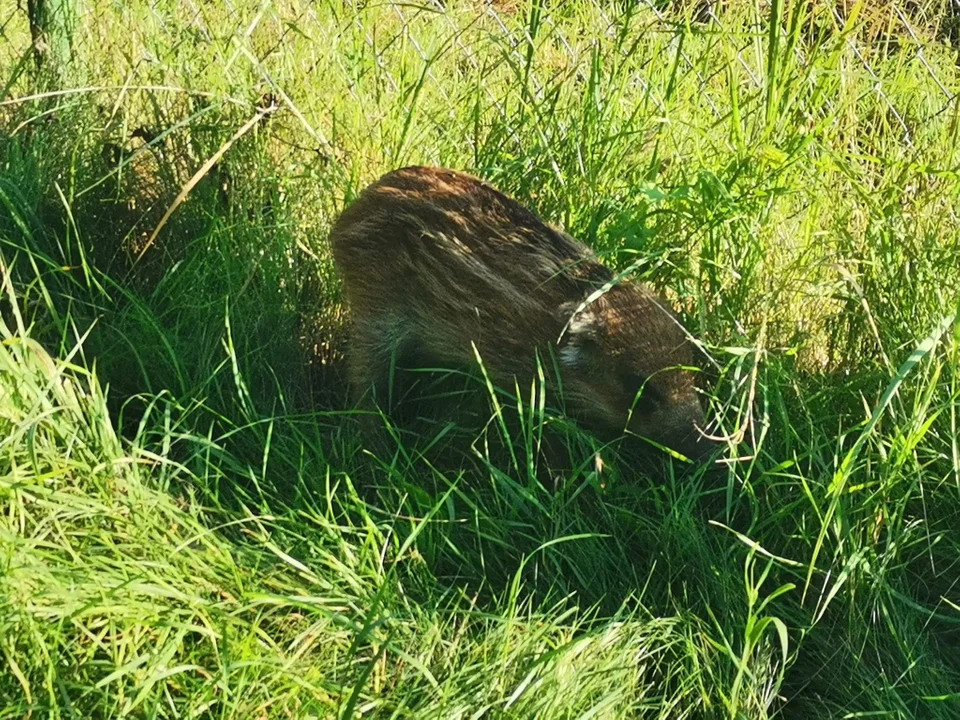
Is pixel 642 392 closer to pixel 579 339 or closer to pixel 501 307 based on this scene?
pixel 579 339

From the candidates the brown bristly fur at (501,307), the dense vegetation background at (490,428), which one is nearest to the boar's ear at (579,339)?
the brown bristly fur at (501,307)

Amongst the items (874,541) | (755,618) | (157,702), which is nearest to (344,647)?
(157,702)

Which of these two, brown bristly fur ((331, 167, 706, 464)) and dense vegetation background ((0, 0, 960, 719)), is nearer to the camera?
dense vegetation background ((0, 0, 960, 719))

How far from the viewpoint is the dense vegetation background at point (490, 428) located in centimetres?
280

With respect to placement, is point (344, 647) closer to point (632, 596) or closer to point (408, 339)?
point (632, 596)

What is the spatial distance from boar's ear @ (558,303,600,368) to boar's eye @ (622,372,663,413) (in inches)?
5.3

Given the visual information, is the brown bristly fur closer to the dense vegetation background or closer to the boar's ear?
the boar's ear

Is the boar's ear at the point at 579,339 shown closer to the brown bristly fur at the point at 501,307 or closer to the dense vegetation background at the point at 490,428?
Result: the brown bristly fur at the point at 501,307

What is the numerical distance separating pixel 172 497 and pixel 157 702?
2.61ft

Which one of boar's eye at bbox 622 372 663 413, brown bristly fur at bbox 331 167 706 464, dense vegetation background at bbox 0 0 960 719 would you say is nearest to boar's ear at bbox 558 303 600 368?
brown bristly fur at bbox 331 167 706 464

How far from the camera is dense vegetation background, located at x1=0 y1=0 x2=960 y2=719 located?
2.80m

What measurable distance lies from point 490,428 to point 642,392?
0.50 m

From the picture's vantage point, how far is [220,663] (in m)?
2.65

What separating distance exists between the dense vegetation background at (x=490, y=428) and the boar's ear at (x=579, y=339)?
0.24 m
